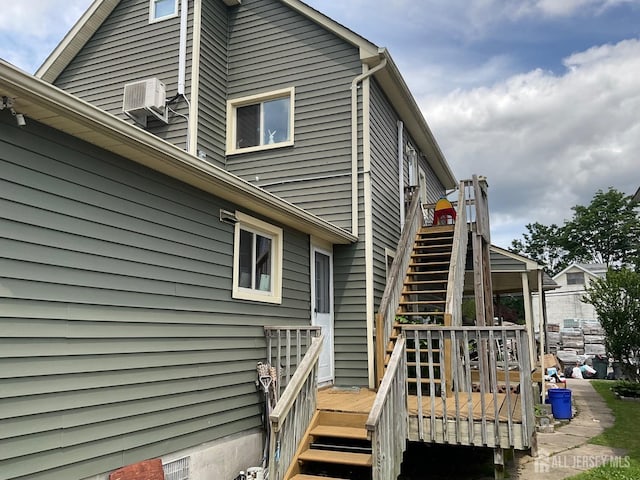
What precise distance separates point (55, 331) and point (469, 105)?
99.0ft

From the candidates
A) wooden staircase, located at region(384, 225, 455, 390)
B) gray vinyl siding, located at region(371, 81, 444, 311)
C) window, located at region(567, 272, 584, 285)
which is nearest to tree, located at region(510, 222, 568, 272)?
window, located at region(567, 272, 584, 285)

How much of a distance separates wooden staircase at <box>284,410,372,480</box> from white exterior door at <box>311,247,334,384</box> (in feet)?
6.51

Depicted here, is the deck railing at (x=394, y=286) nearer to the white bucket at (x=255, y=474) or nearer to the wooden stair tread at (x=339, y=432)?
the wooden stair tread at (x=339, y=432)

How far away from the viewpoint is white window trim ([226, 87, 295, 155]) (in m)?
8.86

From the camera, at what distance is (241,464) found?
5.40m

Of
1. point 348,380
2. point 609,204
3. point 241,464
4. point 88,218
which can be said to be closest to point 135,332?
point 88,218

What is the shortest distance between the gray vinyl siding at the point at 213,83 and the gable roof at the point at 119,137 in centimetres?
334

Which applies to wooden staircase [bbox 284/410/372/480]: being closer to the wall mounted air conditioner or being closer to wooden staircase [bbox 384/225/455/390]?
wooden staircase [bbox 384/225/455/390]

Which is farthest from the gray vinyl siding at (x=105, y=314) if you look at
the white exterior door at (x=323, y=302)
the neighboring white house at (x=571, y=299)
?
the neighboring white house at (x=571, y=299)

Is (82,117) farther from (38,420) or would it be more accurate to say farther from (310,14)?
(310,14)

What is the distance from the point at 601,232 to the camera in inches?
1631

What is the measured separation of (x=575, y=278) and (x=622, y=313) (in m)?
25.4

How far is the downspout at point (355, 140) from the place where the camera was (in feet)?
26.7

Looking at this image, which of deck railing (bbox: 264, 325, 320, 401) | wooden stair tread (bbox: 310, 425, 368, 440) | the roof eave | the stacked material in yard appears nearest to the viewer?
wooden stair tread (bbox: 310, 425, 368, 440)
